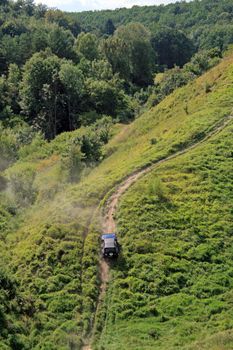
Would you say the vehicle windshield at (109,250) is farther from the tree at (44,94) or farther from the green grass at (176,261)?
the tree at (44,94)

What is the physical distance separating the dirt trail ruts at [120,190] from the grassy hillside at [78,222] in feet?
1.98

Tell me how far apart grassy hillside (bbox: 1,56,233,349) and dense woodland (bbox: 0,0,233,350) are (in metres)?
0.12

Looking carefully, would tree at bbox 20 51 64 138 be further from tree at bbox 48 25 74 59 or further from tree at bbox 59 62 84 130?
tree at bbox 48 25 74 59

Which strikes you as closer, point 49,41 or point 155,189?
point 155,189

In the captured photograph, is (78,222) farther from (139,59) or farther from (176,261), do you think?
(139,59)

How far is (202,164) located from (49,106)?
51.1 metres

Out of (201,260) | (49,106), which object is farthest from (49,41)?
(201,260)

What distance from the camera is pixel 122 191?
4878 centimetres

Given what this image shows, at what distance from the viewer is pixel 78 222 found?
44.3 meters

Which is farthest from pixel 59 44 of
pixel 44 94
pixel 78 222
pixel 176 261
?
pixel 176 261

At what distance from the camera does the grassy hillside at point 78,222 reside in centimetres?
3469

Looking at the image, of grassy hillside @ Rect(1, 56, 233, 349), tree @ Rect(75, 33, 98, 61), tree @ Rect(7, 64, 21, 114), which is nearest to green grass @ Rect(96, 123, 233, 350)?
grassy hillside @ Rect(1, 56, 233, 349)

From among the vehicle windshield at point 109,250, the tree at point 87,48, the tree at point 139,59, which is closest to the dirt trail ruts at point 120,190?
the vehicle windshield at point 109,250

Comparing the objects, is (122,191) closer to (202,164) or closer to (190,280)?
(202,164)
